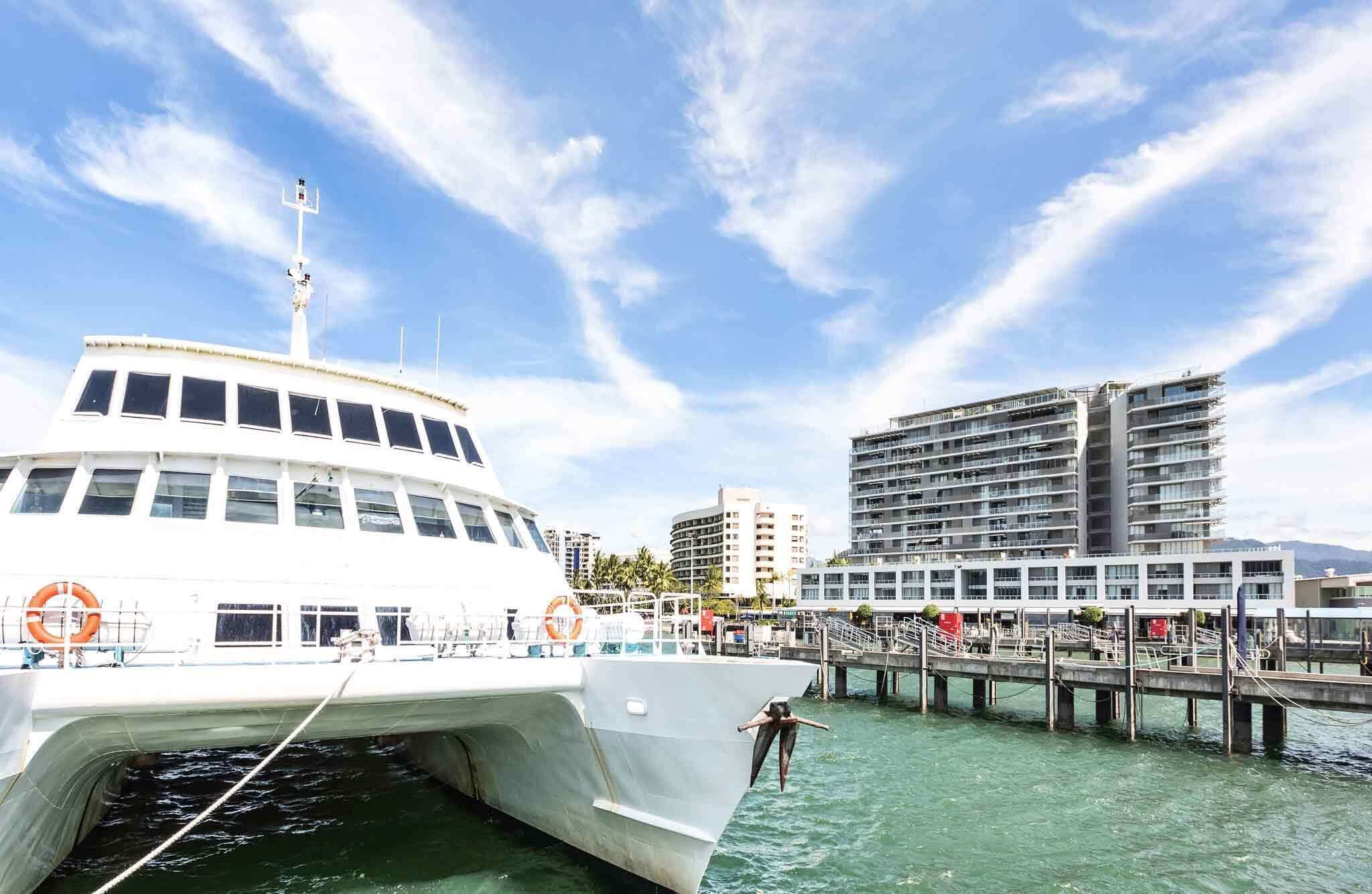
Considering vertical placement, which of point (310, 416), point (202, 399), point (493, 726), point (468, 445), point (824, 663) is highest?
point (202, 399)

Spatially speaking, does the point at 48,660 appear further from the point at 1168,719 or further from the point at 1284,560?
the point at 1284,560

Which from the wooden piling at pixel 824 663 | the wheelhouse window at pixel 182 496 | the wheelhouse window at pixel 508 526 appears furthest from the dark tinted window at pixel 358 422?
the wooden piling at pixel 824 663

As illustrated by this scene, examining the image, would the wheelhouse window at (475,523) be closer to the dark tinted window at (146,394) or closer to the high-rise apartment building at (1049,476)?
the dark tinted window at (146,394)

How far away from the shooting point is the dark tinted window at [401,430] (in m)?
12.5

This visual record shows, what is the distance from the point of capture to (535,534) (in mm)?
14039

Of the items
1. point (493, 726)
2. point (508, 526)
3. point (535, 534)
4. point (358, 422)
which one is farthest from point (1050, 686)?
point (358, 422)

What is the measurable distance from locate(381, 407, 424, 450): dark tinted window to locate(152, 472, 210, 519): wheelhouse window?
2.67 metres

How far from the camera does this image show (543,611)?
11.9 m

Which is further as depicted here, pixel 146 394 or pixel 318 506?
pixel 146 394

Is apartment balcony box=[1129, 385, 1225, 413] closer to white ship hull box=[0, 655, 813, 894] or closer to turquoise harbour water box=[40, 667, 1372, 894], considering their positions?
turquoise harbour water box=[40, 667, 1372, 894]

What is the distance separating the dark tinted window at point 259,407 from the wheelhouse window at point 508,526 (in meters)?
3.51

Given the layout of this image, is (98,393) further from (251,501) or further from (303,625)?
(303,625)

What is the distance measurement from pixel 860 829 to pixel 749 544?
12088 centimetres

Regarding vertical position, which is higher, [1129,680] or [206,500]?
[206,500]
